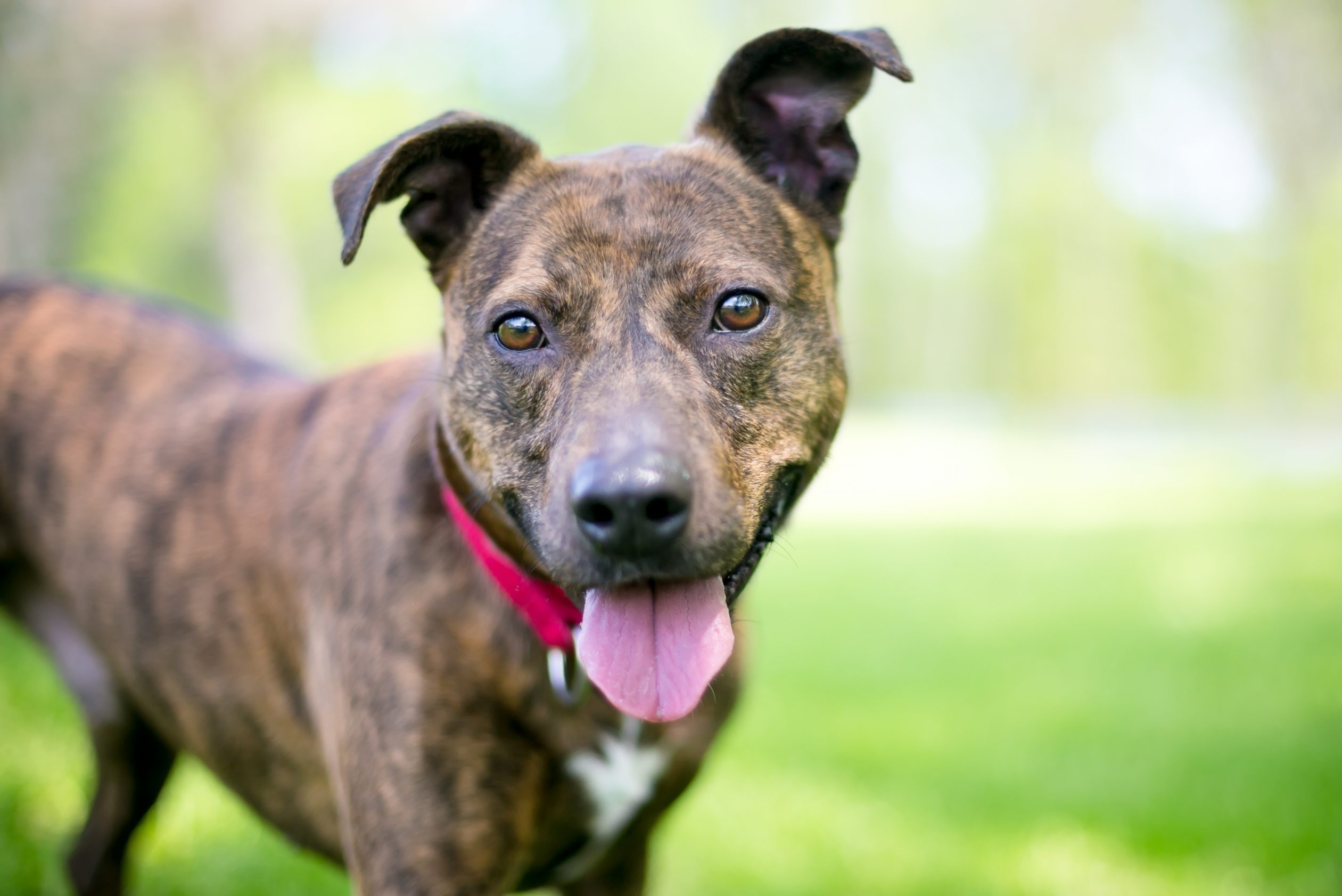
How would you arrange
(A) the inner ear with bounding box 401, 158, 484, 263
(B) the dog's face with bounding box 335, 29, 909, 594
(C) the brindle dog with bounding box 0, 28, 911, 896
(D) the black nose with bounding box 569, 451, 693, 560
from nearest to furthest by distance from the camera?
(D) the black nose with bounding box 569, 451, 693, 560 → (B) the dog's face with bounding box 335, 29, 909, 594 → (C) the brindle dog with bounding box 0, 28, 911, 896 → (A) the inner ear with bounding box 401, 158, 484, 263

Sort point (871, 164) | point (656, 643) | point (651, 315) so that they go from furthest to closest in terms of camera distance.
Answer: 1. point (871, 164)
2. point (651, 315)
3. point (656, 643)

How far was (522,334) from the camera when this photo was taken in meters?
2.43

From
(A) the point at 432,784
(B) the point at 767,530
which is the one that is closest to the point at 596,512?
(B) the point at 767,530

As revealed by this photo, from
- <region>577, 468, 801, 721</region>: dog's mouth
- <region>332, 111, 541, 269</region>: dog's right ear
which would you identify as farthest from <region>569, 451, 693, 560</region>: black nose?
<region>332, 111, 541, 269</region>: dog's right ear

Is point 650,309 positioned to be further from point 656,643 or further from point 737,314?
point 656,643

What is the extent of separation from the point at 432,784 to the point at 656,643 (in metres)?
0.64

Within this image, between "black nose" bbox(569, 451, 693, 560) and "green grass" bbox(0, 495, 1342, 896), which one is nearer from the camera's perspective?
"black nose" bbox(569, 451, 693, 560)

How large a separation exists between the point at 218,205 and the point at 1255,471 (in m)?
18.6

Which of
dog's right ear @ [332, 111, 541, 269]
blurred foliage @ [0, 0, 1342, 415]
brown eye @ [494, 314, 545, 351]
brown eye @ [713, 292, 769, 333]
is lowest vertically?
blurred foliage @ [0, 0, 1342, 415]

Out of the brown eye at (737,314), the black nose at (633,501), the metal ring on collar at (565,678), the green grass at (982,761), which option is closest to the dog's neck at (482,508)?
the metal ring on collar at (565,678)

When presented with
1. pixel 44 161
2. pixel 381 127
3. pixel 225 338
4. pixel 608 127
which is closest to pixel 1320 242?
pixel 608 127

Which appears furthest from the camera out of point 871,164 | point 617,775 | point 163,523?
point 871,164

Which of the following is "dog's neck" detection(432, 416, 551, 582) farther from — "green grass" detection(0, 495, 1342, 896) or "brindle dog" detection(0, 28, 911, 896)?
"green grass" detection(0, 495, 1342, 896)

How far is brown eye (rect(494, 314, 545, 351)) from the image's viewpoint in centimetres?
242
